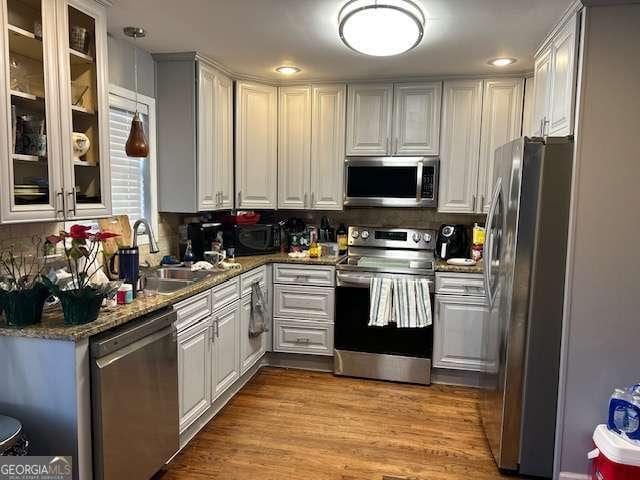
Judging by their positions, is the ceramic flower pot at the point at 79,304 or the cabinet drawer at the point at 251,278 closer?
the ceramic flower pot at the point at 79,304

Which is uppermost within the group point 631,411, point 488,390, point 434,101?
point 434,101

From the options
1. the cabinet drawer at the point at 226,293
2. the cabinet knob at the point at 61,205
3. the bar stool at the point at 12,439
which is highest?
the cabinet knob at the point at 61,205

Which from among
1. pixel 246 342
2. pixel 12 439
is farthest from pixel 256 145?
pixel 12 439

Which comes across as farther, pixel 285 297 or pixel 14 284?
pixel 285 297

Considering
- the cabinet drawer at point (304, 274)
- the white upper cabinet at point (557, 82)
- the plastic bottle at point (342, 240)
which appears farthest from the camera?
the plastic bottle at point (342, 240)

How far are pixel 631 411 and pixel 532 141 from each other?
1247 millimetres

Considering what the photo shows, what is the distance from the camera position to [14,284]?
178 cm

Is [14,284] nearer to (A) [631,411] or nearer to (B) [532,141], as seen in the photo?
(B) [532,141]

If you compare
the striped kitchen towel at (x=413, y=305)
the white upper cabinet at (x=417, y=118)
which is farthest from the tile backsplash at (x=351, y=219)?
the striped kitchen towel at (x=413, y=305)

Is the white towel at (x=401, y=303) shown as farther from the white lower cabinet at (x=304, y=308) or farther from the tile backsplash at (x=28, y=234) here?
the tile backsplash at (x=28, y=234)

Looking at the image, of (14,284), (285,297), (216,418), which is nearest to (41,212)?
(14,284)

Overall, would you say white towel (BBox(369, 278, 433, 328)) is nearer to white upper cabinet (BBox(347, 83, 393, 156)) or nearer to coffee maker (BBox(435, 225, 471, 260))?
coffee maker (BBox(435, 225, 471, 260))

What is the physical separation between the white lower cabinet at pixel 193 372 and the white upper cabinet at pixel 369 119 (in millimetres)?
1892

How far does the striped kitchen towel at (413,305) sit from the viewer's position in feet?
10.9
